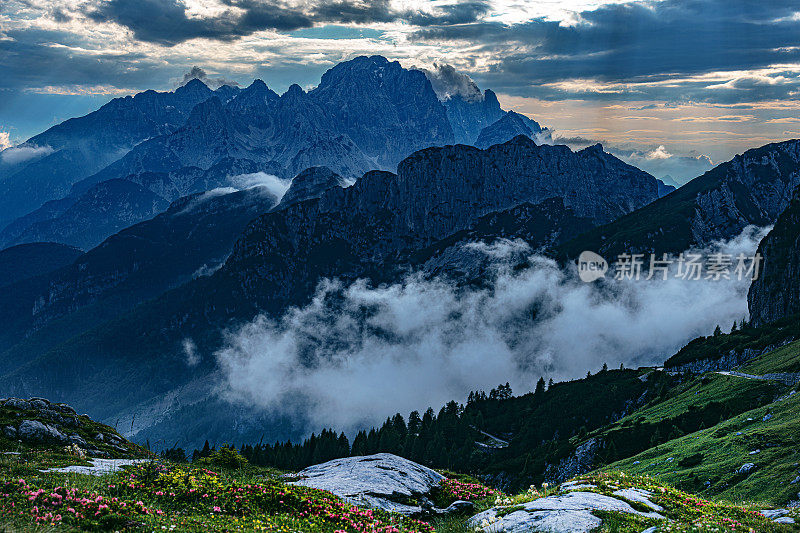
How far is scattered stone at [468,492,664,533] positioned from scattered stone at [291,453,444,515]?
750 cm

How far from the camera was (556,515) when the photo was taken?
77.9 feet

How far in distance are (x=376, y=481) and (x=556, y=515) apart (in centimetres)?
1664

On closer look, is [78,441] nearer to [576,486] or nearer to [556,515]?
[576,486]

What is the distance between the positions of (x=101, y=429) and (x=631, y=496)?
62.0 meters

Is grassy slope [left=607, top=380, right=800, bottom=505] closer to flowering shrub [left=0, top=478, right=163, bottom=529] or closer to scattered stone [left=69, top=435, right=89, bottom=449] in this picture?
flowering shrub [left=0, top=478, right=163, bottom=529]

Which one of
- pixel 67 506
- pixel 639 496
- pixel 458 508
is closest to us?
pixel 67 506

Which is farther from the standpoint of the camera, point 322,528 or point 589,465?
point 589,465

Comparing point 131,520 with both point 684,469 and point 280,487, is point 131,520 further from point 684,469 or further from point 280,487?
point 684,469

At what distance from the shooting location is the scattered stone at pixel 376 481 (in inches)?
1299

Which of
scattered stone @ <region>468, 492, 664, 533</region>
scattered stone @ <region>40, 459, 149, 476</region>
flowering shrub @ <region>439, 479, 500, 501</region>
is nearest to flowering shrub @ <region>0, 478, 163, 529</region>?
scattered stone @ <region>40, 459, 149, 476</region>

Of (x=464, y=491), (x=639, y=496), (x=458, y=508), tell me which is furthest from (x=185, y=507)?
(x=639, y=496)

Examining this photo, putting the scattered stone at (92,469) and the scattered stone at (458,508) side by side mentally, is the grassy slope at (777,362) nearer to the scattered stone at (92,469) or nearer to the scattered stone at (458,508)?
the scattered stone at (458,508)

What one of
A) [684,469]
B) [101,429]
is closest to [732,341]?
[684,469]

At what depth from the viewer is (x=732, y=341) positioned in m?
198
